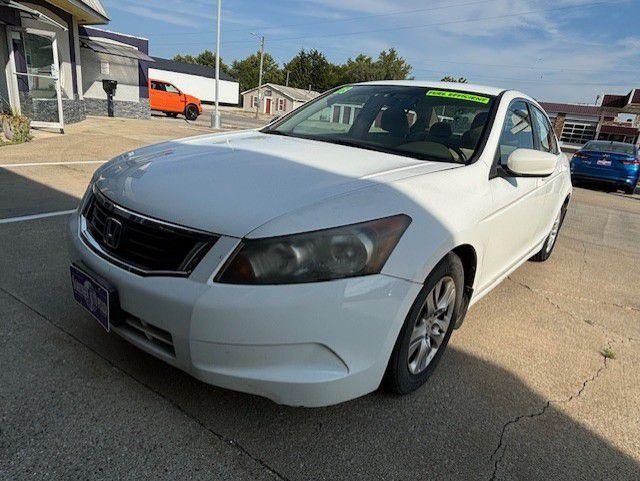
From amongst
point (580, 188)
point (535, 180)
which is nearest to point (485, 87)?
point (535, 180)

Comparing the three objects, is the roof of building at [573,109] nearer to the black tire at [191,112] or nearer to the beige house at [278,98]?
the beige house at [278,98]

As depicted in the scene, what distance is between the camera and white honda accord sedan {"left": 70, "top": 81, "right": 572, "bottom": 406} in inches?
64.9

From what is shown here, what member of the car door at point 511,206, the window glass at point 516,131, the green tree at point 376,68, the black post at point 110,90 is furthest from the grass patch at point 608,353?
the green tree at point 376,68

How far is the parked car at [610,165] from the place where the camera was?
11.5 m

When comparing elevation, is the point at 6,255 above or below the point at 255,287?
below

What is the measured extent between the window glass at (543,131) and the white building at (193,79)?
153 ft

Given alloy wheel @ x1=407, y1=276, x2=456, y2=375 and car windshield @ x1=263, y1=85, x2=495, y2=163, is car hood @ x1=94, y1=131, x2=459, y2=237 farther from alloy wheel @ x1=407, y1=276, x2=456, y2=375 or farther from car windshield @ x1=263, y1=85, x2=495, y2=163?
alloy wheel @ x1=407, y1=276, x2=456, y2=375

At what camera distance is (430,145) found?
2.81 meters

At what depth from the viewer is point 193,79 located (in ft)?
175

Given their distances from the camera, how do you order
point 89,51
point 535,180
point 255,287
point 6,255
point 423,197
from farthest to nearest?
1. point 89,51
2. point 6,255
3. point 535,180
4. point 423,197
5. point 255,287

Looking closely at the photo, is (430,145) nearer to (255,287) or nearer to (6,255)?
(255,287)

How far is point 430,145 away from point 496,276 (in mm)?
927

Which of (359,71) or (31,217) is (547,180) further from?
(359,71)

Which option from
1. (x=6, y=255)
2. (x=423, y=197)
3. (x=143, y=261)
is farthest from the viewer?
(x=6, y=255)
